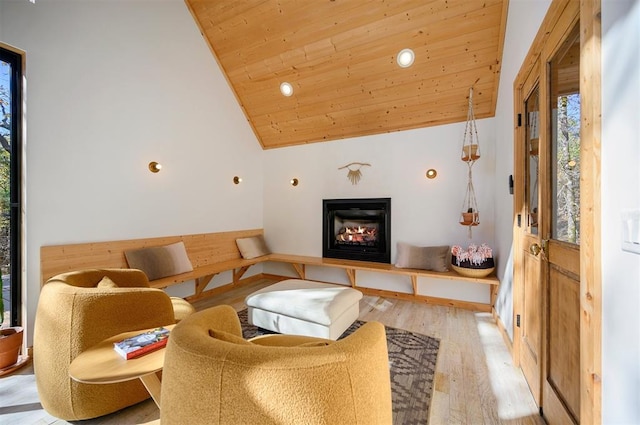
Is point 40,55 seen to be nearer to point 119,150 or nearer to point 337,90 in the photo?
point 119,150

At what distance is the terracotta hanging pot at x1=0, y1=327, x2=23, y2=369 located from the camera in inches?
76.2

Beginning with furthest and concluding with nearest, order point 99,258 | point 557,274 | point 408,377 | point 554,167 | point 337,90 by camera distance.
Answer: point 337,90
point 99,258
point 408,377
point 554,167
point 557,274

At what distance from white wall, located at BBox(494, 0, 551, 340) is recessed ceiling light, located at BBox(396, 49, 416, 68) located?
33.7 inches

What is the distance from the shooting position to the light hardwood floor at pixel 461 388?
5.08 ft

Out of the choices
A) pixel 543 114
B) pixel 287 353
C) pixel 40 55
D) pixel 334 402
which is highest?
pixel 40 55

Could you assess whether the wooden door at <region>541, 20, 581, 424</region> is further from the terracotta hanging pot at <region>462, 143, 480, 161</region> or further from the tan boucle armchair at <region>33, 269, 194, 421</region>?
the tan boucle armchair at <region>33, 269, 194, 421</region>

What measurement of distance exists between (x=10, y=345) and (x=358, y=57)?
4053mm

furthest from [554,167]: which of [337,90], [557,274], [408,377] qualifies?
[337,90]

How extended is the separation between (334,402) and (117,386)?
1587mm

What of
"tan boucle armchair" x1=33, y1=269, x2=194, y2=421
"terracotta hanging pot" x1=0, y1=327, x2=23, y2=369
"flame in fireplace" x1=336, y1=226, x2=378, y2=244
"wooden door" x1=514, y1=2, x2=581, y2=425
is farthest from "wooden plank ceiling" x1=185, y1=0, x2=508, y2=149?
"terracotta hanging pot" x1=0, y1=327, x2=23, y2=369

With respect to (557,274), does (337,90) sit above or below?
above

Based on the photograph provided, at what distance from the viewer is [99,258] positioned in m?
2.64

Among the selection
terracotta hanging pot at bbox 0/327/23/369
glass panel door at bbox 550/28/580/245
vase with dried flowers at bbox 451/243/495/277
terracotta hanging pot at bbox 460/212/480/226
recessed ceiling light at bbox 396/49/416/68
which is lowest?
terracotta hanging pot at bbox 0/327/23/369

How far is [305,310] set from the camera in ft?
7.41
